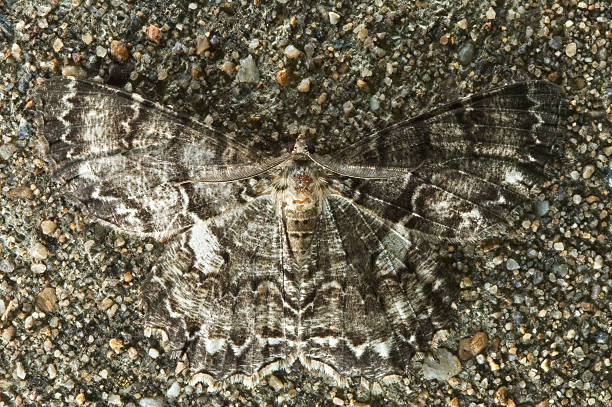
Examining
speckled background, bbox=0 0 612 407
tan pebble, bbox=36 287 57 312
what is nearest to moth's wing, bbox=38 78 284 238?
speckled background, bbox=0 0 612 407

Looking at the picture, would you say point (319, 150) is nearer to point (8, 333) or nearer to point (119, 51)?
point (119, 51)

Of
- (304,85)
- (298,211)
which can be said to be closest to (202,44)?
(304,85)

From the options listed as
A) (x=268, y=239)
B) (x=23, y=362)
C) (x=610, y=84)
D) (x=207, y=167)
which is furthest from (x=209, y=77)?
(x=610, y=84)

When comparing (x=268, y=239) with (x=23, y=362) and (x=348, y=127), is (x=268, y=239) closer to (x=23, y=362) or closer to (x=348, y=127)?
(x=348, y=127)

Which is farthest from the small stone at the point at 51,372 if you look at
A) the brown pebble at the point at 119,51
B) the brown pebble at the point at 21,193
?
the brown pebble at the point at 119,51

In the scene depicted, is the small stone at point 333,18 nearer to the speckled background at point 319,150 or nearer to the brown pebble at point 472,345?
the speckled background at point 319,150

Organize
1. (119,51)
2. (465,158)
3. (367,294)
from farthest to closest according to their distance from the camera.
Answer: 1. (119,51)
2. (367,294)
3. (465,158)
